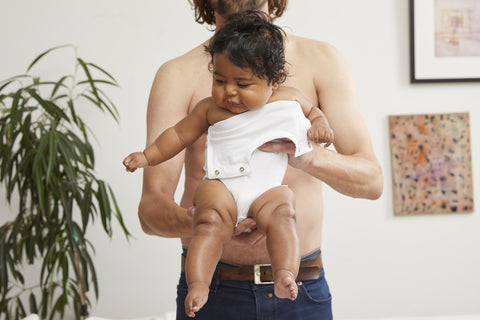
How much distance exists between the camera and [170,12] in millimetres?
3158

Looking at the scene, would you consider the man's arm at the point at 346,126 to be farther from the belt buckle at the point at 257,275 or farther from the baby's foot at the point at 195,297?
the baby's foot at the point at 195,297

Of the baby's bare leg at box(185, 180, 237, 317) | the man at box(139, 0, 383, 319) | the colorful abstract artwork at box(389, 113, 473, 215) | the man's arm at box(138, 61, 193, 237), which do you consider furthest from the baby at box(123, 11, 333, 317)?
the colorful abstract artwork at box(389, 113, 473, 215)

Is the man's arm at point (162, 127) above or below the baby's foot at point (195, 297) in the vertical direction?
above

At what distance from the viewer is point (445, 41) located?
3254mm

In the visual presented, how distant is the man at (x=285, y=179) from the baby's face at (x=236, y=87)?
0.79 feet

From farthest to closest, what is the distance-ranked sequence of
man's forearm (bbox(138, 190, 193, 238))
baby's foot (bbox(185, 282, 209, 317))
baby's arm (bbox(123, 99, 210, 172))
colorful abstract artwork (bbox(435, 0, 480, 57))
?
colorful abstract artwork (bbox(435, 0, 480, 57)), man's forearm (bbox(138, 190, 193, 238)), baby's arm (bbox(123, 99, 210, 172)), baby's foot (bbox(185, 282, 209, 317))

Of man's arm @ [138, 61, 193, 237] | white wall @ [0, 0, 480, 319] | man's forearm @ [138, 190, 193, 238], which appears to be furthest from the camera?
white wall @ [0, 0, 480, 319]

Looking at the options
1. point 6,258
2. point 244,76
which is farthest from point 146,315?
point 244,76

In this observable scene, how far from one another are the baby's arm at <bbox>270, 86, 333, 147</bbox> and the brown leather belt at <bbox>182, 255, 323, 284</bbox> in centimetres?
37

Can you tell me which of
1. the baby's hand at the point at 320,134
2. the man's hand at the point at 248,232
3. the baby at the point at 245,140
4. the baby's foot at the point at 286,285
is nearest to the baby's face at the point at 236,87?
the baby at the point at 245,140

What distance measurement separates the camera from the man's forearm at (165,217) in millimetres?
1264

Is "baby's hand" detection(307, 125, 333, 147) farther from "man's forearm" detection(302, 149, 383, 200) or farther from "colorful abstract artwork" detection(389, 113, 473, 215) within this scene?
"colorful abstract artwork" detection(389, 113, 473, 215)

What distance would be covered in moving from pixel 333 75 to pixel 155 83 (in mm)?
462

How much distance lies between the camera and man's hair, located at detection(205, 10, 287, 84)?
100cm
